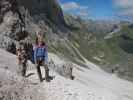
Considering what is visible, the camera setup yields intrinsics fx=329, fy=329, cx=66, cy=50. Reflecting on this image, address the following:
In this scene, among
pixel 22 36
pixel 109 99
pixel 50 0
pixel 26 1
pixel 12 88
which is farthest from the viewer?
pixel 50 0

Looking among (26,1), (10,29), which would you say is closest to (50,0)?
(26,1)

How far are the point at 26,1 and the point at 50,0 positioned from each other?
54.9 meters

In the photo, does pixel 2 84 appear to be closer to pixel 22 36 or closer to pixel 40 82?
pixel 40 82

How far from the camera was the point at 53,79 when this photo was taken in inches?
847

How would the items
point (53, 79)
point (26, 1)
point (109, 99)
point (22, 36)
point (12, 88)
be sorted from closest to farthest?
point (12, 88), point (109, 99), point (53, 79), point (22, 36), point (26, 1)

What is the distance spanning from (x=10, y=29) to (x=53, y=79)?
37.3m

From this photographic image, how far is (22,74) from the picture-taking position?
2130cm

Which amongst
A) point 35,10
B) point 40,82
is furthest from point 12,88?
point 35,10

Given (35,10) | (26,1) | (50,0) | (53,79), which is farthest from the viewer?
(50,0)

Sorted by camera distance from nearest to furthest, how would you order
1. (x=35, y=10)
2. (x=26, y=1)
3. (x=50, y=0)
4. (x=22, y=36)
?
(x=22, y=36), (x=26, y=1), (x=35, y=10), (x=50, y=0)

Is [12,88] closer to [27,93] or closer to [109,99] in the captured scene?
[27,93]

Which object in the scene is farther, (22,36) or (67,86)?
(22,36)

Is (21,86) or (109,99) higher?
(21,86)

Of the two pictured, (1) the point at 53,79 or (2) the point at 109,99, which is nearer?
(2) the point at 109,99
